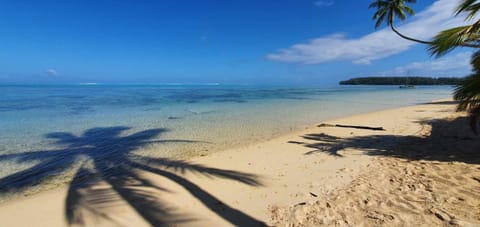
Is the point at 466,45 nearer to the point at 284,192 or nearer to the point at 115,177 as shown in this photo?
the point at 284,192

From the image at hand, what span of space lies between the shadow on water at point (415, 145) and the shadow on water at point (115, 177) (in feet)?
11.6

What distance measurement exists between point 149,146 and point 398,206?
279 inches

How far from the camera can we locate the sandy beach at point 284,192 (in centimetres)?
306

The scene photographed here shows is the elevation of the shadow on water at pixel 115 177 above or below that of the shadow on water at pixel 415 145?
below

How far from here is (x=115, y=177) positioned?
511 centimetres

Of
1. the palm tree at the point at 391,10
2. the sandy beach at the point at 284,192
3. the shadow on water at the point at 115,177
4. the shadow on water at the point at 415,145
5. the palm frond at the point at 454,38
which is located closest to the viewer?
the sandy beach at the point at 284,192

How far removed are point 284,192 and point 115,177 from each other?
Answer: 387 cm

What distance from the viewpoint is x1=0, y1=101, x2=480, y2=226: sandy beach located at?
3064mm

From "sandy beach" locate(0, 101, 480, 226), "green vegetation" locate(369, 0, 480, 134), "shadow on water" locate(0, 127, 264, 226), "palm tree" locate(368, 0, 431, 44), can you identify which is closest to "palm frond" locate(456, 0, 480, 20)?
"green vegetation" locate(369, 0, 480, 134)

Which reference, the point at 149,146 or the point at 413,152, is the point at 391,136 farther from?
the point at 149,146

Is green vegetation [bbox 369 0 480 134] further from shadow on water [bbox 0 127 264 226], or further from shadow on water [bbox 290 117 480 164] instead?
shadow on water [bbox 0 127 264 226]

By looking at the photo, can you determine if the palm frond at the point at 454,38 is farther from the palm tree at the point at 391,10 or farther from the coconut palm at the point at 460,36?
the palm tree at the point at 391,10

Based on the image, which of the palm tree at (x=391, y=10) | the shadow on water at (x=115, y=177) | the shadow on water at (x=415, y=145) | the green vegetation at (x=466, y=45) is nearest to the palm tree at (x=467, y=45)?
the green vegetation at (x=466, y=45)

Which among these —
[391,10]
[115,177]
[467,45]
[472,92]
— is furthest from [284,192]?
[391,10]
